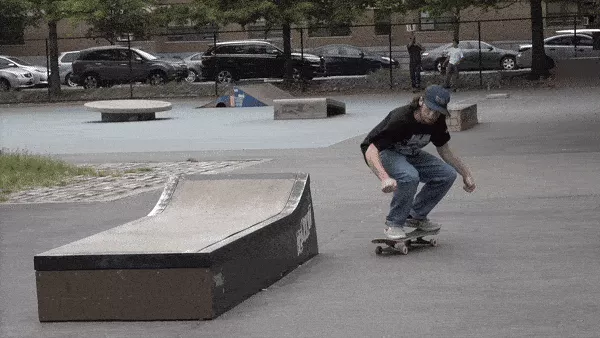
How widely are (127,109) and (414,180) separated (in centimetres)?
2457

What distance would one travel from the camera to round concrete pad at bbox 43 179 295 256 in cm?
891

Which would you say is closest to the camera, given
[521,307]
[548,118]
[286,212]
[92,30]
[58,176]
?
[521,307]

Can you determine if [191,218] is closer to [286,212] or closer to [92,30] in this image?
[286,212]

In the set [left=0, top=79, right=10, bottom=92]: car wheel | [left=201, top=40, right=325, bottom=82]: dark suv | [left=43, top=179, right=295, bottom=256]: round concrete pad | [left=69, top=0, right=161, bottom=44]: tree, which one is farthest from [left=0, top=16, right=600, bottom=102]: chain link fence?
[left=43, top=179, right=295, bottom=256]: round concrete pad

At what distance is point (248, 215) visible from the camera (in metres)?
10.6

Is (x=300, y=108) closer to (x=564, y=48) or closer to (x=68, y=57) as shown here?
(x=564, y=48)

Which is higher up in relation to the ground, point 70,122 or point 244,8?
point 244,8

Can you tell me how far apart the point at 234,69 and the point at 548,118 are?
25.5 meters

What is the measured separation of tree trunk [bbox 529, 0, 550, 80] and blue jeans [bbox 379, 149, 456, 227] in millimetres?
35328

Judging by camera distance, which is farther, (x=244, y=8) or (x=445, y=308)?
(x=244, y=8)

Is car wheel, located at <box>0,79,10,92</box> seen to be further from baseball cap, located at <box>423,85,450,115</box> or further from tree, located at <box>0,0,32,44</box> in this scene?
baseball cap, located at <box>423,85,450,115</box>

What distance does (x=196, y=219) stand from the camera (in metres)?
10.5

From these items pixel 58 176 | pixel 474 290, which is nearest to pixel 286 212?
pixel 474 290

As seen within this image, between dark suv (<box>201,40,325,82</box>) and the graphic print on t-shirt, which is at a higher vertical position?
the graphic print on t-shirt
